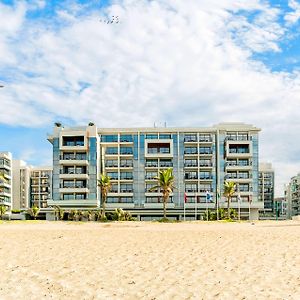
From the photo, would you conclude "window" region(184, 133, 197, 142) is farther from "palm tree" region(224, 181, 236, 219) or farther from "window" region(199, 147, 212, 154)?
"palm tree" region(224, 181, 236, 219)

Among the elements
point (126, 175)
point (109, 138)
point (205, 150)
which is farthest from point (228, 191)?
point (109, 138)

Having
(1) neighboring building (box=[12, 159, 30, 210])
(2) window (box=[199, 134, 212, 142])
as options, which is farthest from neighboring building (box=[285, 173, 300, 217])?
(1) neighboring building (box=[12, 159, 30, 210])

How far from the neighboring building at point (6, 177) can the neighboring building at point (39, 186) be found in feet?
51.9

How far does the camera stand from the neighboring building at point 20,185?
529ft

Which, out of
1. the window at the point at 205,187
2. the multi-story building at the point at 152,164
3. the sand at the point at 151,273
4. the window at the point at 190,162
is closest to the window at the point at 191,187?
the multi-story building at the point at 152,164

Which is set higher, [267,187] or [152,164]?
[152,164]

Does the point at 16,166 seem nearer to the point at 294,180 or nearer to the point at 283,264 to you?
the point at 294,180

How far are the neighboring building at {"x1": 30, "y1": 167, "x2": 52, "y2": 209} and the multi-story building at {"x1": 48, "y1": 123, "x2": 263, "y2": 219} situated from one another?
6127 centimetres

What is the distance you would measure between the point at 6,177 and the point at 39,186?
90.0ft

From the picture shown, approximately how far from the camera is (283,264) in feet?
60.7

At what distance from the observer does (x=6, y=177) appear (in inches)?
5531

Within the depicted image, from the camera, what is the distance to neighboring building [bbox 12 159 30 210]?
529 feet

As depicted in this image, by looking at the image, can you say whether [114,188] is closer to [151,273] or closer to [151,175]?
[151,175]

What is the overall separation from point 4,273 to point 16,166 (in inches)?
5940
